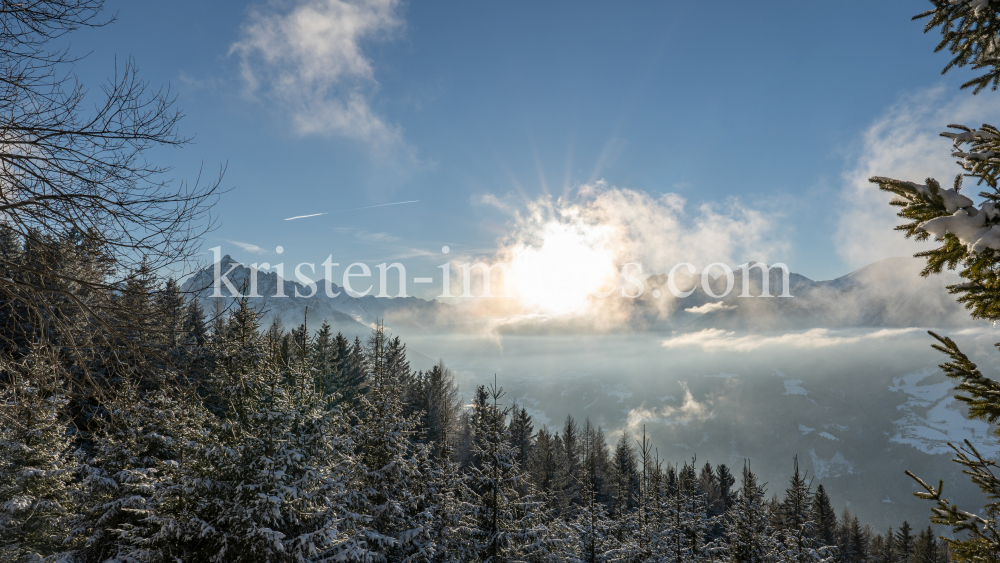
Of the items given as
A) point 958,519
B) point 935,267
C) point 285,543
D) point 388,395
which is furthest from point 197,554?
point 935,267

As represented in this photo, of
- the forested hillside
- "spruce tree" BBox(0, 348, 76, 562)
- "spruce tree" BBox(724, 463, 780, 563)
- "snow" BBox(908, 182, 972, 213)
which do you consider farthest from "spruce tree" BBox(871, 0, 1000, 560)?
"spruce tree" BBox(724, 463, 780, 563)

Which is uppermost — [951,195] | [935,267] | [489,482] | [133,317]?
[951,195]

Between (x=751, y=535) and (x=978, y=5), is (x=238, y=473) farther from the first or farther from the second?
(x=751, y=535)

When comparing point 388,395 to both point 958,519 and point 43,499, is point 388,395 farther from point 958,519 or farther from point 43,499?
point 958,519

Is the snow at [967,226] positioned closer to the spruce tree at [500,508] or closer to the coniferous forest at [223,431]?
A: the coniferous forest at [223,431]

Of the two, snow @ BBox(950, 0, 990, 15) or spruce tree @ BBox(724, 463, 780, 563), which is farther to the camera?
spruce tree @ BBox(724, 463, 780, 563)

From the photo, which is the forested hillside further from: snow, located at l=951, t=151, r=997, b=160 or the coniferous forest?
snow, located at l=951, t=151, r=997, b=160

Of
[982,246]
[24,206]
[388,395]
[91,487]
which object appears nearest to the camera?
[982,246]

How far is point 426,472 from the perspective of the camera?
16.5m

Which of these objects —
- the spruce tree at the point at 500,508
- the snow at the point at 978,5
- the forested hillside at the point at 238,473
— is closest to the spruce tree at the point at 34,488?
the forested hillside at the point at 238,473

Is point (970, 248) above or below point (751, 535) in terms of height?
above

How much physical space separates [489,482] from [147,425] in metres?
13.1

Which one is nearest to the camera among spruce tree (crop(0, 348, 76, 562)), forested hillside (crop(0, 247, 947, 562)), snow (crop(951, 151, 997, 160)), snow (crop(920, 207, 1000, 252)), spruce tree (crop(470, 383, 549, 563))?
snow (crop(920, 207, 1000, 252))

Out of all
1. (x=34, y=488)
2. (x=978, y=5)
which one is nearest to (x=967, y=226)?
(x=978, y=5)
